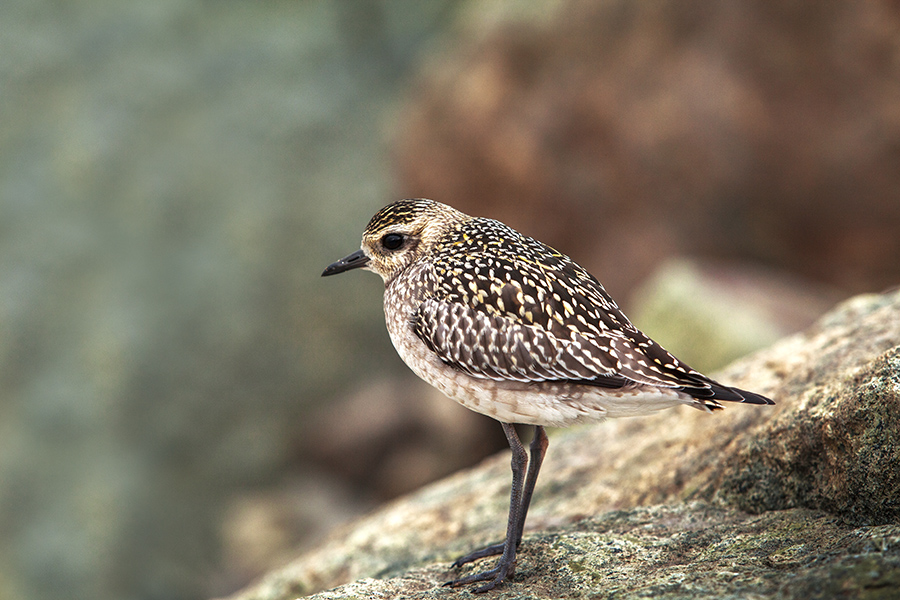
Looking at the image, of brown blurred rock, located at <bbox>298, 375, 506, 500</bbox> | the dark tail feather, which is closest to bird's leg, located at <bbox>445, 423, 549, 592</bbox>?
the dark tail feather

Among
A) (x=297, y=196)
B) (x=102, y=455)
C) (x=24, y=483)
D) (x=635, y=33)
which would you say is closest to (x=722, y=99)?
(x=635, y=33)

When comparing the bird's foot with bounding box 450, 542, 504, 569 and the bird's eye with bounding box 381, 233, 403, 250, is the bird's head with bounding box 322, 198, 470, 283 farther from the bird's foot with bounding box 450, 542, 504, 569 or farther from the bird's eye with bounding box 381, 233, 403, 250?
the bird's foot with bounding box 450, 542, 504, 569

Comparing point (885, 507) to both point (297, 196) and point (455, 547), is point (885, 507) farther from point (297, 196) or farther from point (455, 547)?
point (297, 196)

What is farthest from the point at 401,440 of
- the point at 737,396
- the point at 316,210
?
the point at 737,396

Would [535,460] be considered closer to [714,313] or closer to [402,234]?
[402,234]

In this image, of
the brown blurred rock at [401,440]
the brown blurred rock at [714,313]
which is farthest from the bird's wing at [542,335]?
the brown blurred rock at [401,440]

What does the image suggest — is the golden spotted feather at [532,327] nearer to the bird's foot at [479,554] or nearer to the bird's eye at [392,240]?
the bird's eye at [392,240]

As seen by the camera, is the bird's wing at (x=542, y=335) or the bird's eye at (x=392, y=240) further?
the bird's eye at (x=392, y=240)
